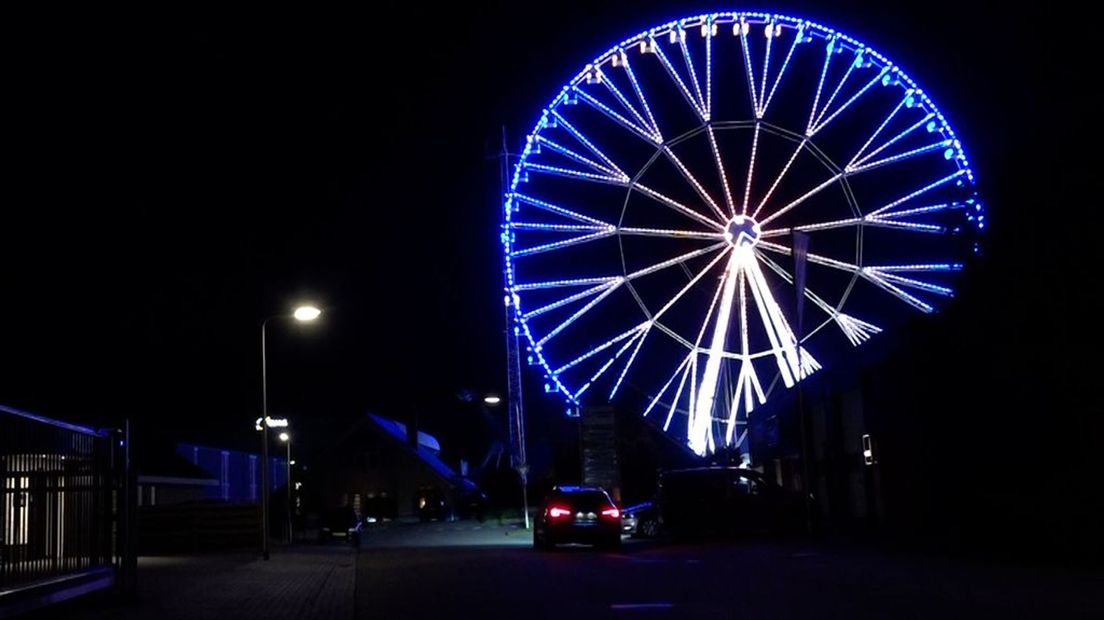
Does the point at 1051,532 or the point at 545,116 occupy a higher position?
the point at 545,116

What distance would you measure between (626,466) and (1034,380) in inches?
1071

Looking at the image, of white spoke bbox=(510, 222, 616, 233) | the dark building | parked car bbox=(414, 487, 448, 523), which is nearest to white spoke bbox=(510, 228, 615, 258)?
white spoke bbox=(510, 222, 616, 233)

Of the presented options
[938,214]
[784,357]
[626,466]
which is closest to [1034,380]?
[938,214]

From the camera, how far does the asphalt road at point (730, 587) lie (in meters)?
14.2

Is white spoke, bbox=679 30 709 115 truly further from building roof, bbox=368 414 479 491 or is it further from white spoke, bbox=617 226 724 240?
building roof, bbox=368 414 479 491

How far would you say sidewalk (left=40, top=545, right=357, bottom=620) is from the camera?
50.8 feet

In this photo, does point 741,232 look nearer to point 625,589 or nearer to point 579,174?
point 579,174

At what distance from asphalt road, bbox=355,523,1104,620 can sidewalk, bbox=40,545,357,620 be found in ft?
1.66

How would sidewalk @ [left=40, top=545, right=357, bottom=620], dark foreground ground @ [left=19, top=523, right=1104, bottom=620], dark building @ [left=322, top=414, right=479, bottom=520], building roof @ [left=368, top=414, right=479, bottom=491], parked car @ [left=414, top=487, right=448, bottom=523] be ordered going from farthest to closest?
1. building roof @ [left=368, top=414, right=479, bottom=491]
2. dark building @ [left=322, top=414, right=479, bottom=520]
3. parked car @ [left=414, top=487, right=448, bottom=523]
4. sidewalk @ [left=40, top=545, right=357, bottom=620]
5. dark foreground ground @ [left=19, top=523, right=1104, bottom=620]

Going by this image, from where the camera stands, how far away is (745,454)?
54.5 m

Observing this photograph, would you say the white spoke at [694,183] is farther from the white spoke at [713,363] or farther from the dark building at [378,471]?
the dark building at [378,471]

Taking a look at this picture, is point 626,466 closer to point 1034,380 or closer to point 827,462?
point 827,462

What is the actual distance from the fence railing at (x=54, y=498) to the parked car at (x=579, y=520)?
47.9 ft

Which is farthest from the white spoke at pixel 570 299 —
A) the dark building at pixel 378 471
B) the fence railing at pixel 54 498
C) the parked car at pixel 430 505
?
the dark building at pixel 378 471
